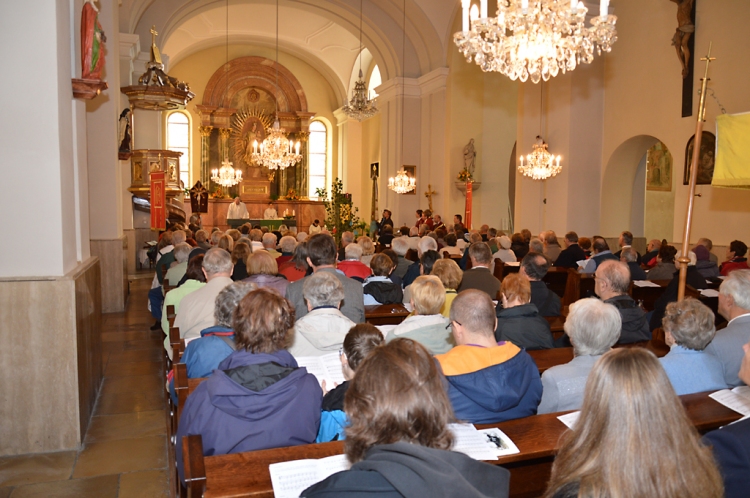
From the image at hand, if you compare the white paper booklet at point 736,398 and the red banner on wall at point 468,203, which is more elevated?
the red banner on wall at point 468,203

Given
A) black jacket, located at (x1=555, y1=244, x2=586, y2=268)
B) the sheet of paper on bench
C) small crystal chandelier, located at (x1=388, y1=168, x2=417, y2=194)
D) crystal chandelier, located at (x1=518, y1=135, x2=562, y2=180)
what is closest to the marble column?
small crystal chandelier, located at (x1=388, y1=168, x2=417, y2=194)

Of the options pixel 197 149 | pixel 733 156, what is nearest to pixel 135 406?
pixel 733 156

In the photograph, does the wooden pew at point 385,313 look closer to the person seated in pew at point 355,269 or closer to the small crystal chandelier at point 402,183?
the person seated in pew at point 355,269

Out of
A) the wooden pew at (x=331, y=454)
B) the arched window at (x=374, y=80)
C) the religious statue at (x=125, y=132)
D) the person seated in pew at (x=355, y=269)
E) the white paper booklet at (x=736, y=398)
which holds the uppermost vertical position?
the arched window at (x=374, y=80)

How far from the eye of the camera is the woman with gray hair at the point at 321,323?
3561 mm

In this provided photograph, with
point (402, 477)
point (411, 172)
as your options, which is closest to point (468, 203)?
point (411, 172)

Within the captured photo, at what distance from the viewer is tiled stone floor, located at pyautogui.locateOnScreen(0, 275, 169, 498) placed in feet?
11.8

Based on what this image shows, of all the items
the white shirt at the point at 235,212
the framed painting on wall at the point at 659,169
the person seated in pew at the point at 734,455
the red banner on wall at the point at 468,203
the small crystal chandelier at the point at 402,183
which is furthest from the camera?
the white shirt at the point at 235,212

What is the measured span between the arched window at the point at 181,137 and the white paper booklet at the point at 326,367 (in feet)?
67.1

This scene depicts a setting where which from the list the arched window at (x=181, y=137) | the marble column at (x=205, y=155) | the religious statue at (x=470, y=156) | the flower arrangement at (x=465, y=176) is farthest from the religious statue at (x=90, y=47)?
the arched window at (x=181, y=137)

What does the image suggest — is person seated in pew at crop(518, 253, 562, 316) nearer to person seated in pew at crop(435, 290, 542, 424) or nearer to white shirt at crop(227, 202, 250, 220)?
person seated in pew at crop(435, 290, 542, 424)

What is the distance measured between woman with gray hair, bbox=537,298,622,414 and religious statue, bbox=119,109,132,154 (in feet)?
30.1

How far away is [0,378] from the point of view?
12.8 feet

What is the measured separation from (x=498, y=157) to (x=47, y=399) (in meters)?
14.3
